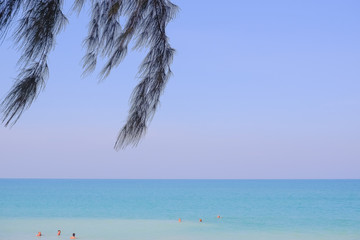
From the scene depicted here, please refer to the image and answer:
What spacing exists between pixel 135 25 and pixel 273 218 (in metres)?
27.3

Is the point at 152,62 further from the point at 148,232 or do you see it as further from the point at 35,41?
the point at 148,232

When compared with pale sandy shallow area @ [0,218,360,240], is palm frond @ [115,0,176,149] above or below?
above

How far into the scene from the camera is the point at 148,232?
20.3 metres

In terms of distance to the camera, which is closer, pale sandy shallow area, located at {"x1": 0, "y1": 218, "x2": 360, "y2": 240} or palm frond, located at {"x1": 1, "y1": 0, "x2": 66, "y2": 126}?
palm frond, located at {"x1": 1, "y1": 0, "x2": 66, "y2": 126}

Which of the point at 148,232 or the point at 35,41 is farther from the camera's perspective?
the point at 148,232

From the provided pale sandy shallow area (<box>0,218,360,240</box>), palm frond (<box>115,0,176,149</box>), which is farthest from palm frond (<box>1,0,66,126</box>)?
pale sandy shallow area (<box>0,218,360,240</box>)

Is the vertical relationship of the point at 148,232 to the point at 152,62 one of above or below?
below

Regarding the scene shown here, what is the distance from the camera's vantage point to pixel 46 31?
6.38ft

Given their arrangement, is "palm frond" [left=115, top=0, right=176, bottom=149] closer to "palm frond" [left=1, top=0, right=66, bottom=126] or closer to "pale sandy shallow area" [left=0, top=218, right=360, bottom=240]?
"palm frond" [left=1, top=0, right=66, bottom=126]

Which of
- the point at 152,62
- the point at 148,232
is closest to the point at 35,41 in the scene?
the point at 152,62

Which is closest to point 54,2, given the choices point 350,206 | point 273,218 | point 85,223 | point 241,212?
point 85,223

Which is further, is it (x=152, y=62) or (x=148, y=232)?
(x=148, y=232)

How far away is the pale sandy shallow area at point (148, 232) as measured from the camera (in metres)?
18.8

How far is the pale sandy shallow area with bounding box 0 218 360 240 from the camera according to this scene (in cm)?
1875
